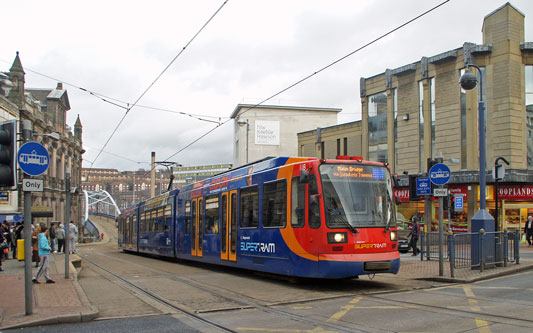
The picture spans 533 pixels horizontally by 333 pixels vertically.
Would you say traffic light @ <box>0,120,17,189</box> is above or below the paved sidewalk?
above

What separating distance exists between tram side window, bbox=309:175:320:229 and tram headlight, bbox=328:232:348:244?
35 centimetres

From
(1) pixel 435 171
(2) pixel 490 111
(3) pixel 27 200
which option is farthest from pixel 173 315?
Answer: (2) pixel 490 111

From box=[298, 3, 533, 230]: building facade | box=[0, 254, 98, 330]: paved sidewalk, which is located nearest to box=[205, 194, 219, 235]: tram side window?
box=[0, 254, 98, 330]: paved sidewalk

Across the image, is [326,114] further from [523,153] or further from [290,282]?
[290,282]

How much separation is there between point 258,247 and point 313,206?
8.75ft

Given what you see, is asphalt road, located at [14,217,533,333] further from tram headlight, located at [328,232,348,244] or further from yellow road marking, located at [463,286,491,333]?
tram headlight, located at [328,232,348,244]

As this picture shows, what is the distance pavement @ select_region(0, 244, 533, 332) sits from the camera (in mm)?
8148

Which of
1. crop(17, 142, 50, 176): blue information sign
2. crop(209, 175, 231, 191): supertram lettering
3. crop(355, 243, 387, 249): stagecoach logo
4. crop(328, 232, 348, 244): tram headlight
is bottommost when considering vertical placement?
crop(355, 243, 387, 249): stagecoach logo

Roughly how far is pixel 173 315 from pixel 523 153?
26453 millimetres

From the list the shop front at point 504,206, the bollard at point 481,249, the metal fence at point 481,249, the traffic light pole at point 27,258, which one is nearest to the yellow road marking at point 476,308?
the metal fence at point 481,249

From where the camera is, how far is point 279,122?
6994cm

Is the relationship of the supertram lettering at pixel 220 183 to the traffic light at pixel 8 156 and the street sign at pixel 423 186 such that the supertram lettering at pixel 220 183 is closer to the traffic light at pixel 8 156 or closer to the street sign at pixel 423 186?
the street sign at pixel 423 186

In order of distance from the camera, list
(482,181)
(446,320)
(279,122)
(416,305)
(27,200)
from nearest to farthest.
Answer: (446,320)
(27,200)
(416,305)
(482,181)
(279,122)

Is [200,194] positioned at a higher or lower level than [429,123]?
lower
